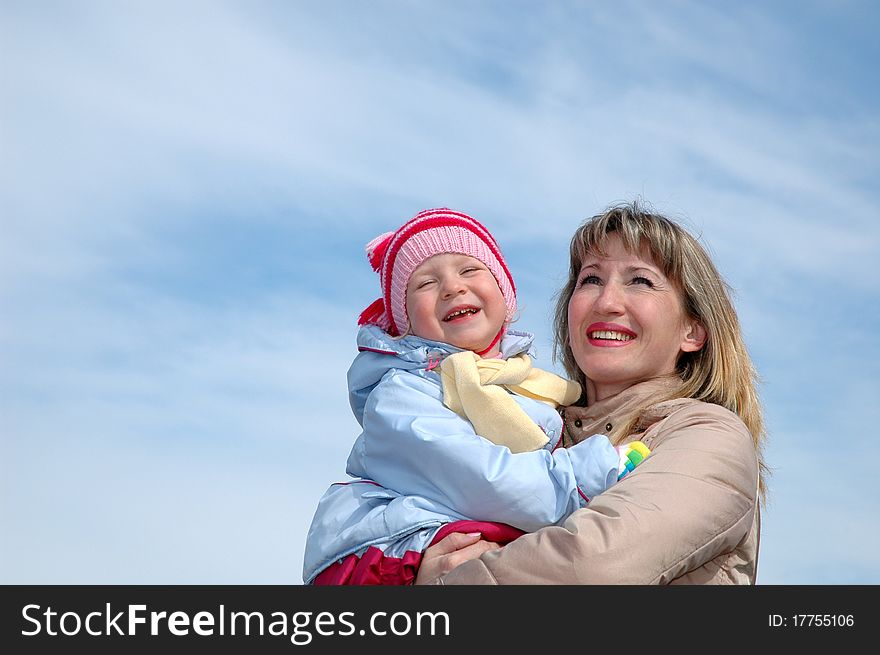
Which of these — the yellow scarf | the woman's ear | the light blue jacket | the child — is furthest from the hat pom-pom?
the woman's ear

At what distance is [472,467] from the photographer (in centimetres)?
380

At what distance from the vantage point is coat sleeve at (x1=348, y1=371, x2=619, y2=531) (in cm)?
377

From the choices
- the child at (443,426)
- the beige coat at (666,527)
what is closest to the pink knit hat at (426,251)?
the child at (443,426)

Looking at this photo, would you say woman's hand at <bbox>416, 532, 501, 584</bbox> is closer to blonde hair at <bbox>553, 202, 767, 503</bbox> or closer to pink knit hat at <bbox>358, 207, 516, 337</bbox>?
pink knit hat at <bbox>358, 207, 516, 337</bbox>

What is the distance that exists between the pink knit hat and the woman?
0.44 m

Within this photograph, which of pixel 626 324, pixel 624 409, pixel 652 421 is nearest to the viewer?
pixel 652 421

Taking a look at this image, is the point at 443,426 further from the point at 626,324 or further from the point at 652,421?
the point at 626,324

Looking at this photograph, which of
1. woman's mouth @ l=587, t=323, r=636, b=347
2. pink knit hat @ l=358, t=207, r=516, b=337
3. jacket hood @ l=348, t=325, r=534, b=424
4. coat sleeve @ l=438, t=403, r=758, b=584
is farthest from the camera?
woman's mouth @ l=587, t=323, r=636, b=347

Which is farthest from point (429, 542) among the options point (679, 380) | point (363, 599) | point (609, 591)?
point (679, 380)

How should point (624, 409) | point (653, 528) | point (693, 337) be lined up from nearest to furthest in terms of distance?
point (653, 528), point (624, 409), point (693, 337)

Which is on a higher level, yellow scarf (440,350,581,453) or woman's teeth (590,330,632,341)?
woman's teeth (590,330,632,341)

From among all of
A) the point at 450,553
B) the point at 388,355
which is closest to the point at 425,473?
the point at 450,553

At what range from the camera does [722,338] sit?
4.89m

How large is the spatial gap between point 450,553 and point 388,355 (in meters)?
1.07
